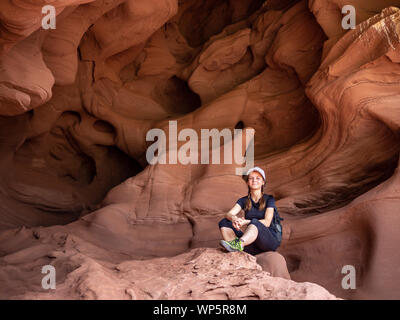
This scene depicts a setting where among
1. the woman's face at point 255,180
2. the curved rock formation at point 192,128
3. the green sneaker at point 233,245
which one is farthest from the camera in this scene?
the curved rock formation at point 192,128

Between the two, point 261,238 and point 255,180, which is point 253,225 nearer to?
point 261,238

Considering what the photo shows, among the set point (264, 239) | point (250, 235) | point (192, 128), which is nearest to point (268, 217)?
point (264, 239)

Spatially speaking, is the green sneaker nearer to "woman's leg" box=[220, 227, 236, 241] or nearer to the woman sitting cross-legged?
the woman sitting cross-legged

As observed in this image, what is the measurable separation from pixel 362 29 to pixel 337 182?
184cm

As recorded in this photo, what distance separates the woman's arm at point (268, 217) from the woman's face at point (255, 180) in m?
0.23

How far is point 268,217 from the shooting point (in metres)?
3.56

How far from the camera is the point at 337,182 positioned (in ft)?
16.5

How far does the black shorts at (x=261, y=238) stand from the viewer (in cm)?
345

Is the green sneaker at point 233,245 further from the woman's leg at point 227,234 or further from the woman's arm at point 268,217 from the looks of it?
the woman's arm at point 268,217

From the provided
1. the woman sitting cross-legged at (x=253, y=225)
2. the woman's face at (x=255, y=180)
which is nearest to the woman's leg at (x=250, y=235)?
the woman sitting cross-legged at (x=253, y=225)

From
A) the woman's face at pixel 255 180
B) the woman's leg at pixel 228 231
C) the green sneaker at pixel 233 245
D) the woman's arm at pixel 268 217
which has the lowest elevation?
the green sneaker at pixel 233 245

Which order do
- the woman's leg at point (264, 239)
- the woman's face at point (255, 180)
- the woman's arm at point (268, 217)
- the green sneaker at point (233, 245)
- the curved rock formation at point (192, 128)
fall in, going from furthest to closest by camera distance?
the curved rock formation at point (192, 128)
the woman's face at point (255, 180)
the woman's arm at point (268, 217)
the woman's leg at point (264, 239)
the green sneaker at point (233, 245)
